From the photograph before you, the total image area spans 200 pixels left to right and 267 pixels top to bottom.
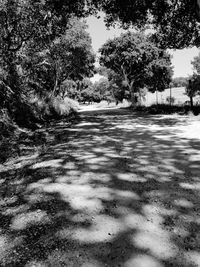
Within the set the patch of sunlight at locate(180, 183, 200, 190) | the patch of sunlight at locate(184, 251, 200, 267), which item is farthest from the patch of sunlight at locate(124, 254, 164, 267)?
the patch of sunlight at locate(180, 183, 200, 190)

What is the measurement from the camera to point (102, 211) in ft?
13.6

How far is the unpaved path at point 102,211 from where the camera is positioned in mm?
3080

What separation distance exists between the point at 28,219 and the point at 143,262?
1742 mm

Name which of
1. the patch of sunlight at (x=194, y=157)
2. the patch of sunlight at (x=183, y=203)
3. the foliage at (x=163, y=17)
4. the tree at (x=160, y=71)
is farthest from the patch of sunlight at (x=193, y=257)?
the tree at (x=160, y=71)

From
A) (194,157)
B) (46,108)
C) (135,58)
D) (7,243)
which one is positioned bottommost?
(194,157)

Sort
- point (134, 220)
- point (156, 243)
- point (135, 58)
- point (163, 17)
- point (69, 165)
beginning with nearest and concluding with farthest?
point (156, 243), point (134, 220), point (69, 165), point (163, 17), point (135, 58)

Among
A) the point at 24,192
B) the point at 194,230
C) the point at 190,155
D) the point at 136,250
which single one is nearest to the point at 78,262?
the point at 136,250

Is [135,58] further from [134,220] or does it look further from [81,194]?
[134,220]

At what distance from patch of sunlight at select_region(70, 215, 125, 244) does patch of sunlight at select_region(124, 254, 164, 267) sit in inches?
18.0

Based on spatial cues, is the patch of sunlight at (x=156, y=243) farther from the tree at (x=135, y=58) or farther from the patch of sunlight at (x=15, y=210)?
the tree at (x=135, y=58)

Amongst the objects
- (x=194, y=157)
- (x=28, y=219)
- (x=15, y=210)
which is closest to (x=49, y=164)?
(x=15, y=210)

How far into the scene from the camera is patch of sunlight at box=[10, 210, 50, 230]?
12.6 ft

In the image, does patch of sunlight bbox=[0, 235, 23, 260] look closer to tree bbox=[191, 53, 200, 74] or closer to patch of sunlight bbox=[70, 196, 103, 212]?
patch of sunlight bbox=[70, 196, 103, 212]

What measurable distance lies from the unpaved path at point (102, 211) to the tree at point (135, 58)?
3506 cm
